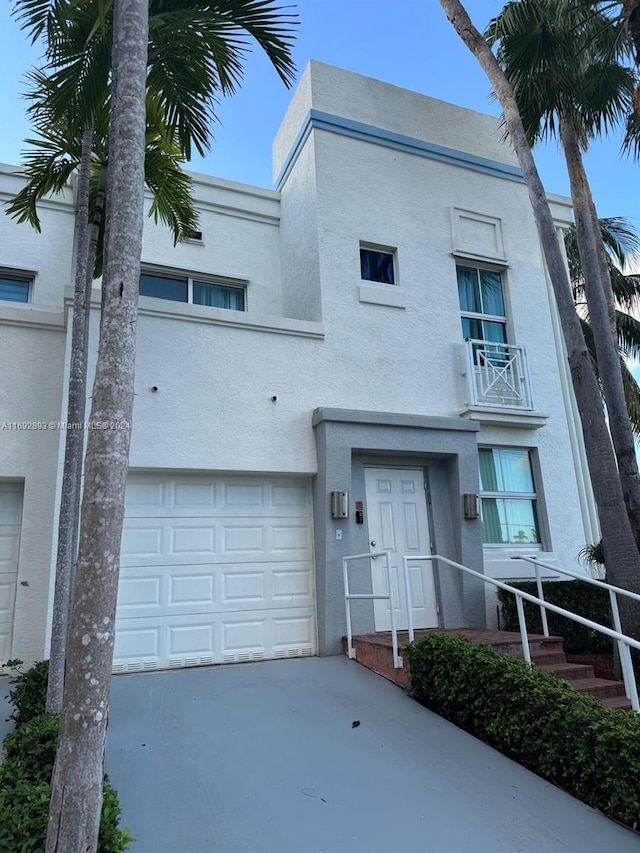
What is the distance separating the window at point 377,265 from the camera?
9.36 m

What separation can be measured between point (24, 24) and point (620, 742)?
708 cm

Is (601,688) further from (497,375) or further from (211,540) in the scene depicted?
(497,375)

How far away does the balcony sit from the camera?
920 centimetres

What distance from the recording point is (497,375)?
9570 mm

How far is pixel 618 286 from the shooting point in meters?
14.5

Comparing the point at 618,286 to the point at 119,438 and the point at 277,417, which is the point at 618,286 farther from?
the point at 119,438

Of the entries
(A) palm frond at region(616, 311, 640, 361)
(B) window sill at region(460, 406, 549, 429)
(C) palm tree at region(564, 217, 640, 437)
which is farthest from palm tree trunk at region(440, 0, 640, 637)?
(A) palm frond at region(616, 311, 640, 361)

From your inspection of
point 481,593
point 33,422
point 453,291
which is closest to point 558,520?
point 481,593

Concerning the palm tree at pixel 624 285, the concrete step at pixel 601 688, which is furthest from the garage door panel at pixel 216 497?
the palm tree at pixel 624 285

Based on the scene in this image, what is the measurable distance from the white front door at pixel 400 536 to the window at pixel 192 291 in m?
3.99

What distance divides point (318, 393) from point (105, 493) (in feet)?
18.6

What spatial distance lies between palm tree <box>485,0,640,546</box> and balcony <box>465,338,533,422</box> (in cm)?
153

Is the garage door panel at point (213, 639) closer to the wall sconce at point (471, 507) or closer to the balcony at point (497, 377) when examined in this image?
the wall sconce at point (471, 507)

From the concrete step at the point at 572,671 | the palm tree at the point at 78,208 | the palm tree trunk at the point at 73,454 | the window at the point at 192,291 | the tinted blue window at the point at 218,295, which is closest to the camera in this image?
the palm tree trunk at the point at 73,454
